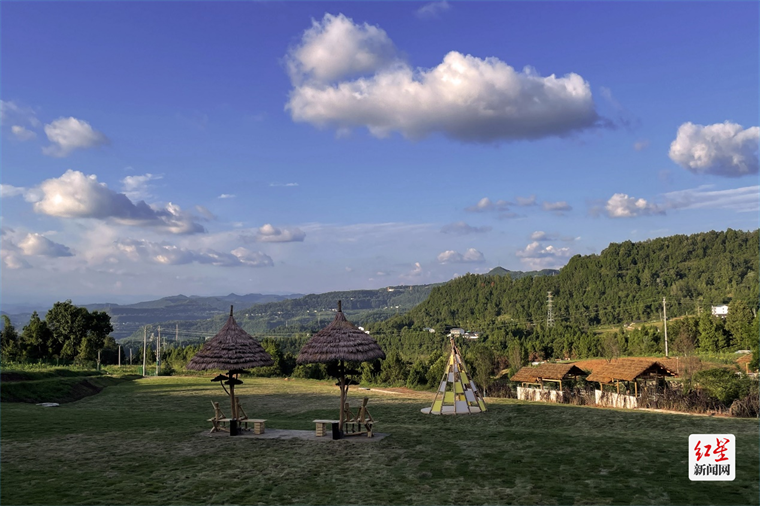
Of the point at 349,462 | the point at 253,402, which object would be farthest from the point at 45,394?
the point at 349,462

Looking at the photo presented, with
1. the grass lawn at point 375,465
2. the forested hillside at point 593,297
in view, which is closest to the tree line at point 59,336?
the grass lawn at point 375,465

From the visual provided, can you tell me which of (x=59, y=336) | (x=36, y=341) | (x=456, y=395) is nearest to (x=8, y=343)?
(x=36, y=341)

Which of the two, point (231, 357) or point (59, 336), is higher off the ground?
point (231, 357)

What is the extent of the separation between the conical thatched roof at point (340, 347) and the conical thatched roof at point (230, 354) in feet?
5.50

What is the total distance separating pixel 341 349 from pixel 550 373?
68.3ft

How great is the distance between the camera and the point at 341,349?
16.0 meters

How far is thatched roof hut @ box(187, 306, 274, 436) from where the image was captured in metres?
17.2

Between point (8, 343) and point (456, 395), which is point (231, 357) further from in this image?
point (8, 343)

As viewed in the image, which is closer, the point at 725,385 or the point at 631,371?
the point at 725,385

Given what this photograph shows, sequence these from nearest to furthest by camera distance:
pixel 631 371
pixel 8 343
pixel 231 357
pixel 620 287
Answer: pixel 231 357, pixel 631 371, pixel 8 343, pixel 620 287

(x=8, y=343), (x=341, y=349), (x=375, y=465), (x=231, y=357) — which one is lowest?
(x=8, y=343)

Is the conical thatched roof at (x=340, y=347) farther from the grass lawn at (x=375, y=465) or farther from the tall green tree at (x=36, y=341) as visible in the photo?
the tall green tree at (x=36, y=341)

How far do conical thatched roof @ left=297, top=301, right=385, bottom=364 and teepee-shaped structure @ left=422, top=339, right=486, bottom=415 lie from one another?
28.2ft

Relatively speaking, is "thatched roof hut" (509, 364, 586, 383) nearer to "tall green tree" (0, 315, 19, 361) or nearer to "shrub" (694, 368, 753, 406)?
"shrub" (694, 368, 753, 406)
